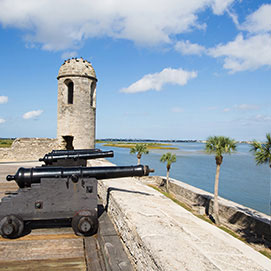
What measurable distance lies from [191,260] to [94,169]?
1844 millimetres

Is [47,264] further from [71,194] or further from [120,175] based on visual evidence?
[120,175]

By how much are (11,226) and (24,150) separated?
12283 mm

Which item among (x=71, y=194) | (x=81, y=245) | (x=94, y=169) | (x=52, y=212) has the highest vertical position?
(x=94, y=169)

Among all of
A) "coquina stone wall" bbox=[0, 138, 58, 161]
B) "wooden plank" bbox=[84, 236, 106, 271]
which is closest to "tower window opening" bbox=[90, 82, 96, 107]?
"coquina stone wall" bbox=[0, 138, 58, 161]

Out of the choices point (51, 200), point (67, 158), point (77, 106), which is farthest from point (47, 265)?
point (77, 106)

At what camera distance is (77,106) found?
11859 millimetres

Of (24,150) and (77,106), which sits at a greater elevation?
(77,106)

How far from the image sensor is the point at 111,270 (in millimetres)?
2209

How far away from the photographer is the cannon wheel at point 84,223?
2949 mm

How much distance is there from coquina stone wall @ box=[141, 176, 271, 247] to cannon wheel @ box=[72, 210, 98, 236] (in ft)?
39.8

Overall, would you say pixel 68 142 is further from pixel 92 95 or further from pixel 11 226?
pixel 11 226

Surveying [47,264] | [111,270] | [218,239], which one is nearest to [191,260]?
[218,239]

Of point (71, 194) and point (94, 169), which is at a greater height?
point (94, 169)

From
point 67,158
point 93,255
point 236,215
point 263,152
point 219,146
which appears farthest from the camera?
point 219,146
